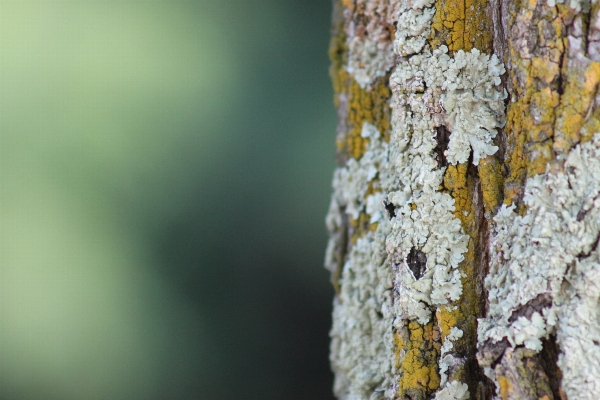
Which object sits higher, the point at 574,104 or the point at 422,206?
the point at 574,104

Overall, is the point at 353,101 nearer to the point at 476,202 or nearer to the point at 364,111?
the point at 364,111

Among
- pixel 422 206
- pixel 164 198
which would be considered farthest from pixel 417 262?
pixel 164 198

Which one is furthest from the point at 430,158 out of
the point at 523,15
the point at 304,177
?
the point at 304,177

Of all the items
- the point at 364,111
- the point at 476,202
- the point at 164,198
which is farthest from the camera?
the point at 164,198

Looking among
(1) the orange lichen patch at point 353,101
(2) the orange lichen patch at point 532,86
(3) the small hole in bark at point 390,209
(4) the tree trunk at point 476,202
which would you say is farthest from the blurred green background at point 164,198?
(2) the orange lichen patch at point 532,86

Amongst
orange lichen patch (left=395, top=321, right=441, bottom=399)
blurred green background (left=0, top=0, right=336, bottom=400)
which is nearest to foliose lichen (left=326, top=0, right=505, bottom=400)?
orange lichen patch (left=395, top=321, right=441, bottom=399)

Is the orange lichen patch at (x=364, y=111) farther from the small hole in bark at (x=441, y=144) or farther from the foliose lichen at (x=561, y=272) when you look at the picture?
the foliose lichen at (x=561, y=272)
